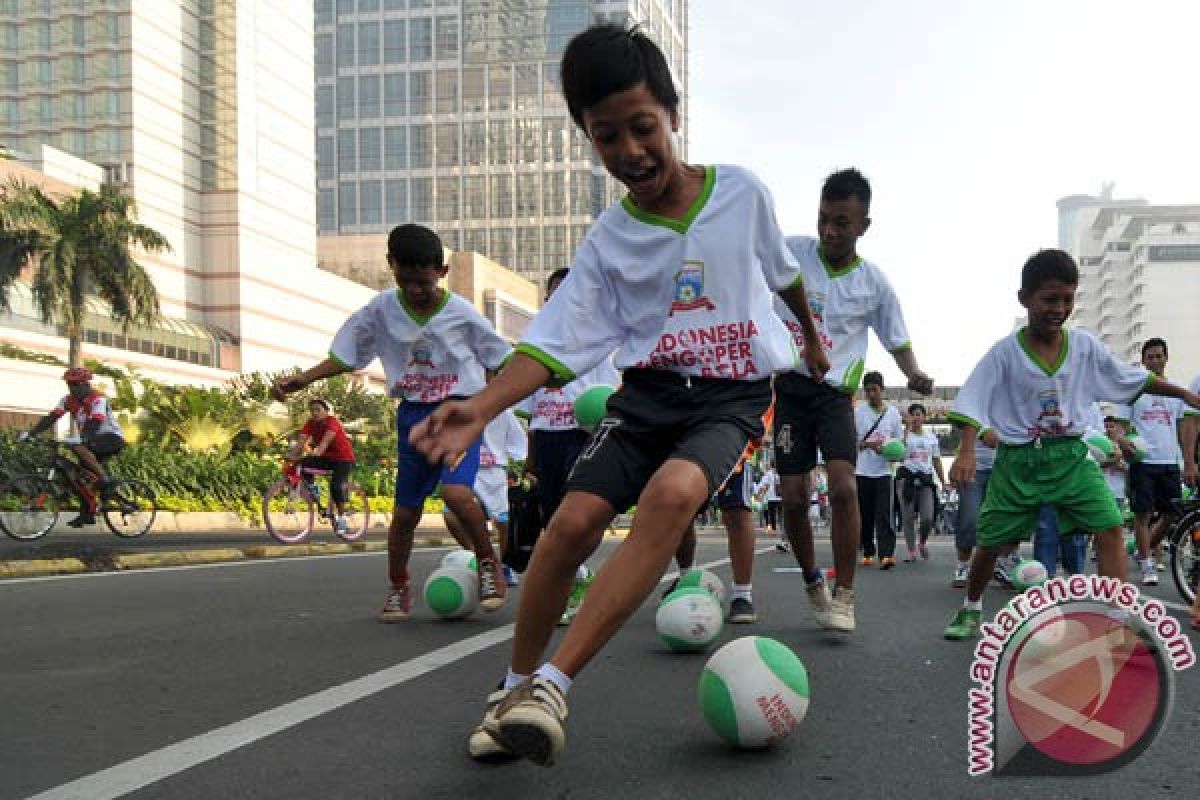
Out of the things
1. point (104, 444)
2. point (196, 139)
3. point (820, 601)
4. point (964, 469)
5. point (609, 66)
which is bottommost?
point (820, 601)

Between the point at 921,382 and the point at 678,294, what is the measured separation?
9.95ft

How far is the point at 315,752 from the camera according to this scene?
128 inches

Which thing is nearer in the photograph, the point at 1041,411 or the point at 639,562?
the point at 639,562

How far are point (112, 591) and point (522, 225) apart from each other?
371ft

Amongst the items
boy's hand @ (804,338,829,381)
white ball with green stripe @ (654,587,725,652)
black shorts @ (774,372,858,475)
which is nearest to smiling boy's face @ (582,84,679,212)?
boy's hand @ (804,338,829,381)

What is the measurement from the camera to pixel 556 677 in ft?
9.20

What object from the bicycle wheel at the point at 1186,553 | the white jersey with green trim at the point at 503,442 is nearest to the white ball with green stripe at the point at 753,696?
the white jersey with green trim at the point at 503,442

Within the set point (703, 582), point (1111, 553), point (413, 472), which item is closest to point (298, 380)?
point (413, 472)

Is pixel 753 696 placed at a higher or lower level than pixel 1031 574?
higher

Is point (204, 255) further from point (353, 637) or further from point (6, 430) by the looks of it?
point (353, 637)

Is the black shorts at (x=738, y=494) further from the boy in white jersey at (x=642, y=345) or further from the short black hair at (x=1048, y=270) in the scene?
the boy in white jersey at (x=642, y=345)

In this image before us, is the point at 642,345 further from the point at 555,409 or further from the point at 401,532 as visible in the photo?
the point at 555,409

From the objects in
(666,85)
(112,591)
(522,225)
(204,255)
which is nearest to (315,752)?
(666,85)

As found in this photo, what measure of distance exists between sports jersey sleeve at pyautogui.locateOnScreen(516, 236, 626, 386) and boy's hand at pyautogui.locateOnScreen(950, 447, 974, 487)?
2458 mm
